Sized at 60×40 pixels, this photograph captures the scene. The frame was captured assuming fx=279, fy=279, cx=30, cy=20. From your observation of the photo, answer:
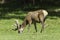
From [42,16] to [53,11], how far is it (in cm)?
1395

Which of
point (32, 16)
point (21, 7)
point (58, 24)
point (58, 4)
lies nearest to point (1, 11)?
point (21, 7)

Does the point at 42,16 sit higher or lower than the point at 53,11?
higher

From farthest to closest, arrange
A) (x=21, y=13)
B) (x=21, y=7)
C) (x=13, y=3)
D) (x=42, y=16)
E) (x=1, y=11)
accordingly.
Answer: (x=13, y=3) → (x=21, y=7) → (x=1, y=11) → (x=21, y=13) → (x=42, y=16)

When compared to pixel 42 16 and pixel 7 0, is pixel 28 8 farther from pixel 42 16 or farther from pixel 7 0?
pixel 42 16

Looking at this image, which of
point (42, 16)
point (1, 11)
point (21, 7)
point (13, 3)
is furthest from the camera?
point (13, 3)

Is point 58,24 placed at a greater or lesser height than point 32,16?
lesser

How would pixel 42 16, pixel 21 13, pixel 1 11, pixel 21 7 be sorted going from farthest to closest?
pixel 21 7, pixel 1 11, pixel 21 13, pixel 42 16

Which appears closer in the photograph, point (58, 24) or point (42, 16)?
point (42, 16)

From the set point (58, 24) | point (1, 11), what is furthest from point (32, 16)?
point (1, 11)

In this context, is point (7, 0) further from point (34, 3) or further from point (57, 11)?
point (57, 11)

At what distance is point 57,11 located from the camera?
101ft

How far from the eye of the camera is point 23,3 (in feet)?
120

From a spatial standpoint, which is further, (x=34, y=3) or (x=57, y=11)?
(x=34, y=3)

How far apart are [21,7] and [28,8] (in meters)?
1.78
